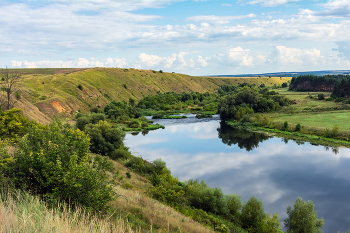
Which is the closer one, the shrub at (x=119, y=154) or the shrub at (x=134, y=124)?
the shrub at (x=119, y=154)

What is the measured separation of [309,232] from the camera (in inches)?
735

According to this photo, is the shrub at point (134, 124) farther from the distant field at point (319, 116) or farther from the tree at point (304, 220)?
the tree at point (304, 220)

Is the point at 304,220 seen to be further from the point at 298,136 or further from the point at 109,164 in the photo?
the point at 298,136

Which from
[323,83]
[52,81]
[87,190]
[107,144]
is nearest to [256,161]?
[107,144]

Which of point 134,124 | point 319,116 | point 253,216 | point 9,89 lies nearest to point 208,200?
point 253,216

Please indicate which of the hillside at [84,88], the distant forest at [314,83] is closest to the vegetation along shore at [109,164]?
the hillside at [84,88]

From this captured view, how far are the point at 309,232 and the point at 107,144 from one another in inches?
1068

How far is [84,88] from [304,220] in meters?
78.9

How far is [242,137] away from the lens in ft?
181

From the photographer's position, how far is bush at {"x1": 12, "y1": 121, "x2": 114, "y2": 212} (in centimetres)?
920

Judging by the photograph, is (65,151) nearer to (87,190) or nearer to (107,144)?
(87,190)

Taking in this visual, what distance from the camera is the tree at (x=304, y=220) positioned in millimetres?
18750

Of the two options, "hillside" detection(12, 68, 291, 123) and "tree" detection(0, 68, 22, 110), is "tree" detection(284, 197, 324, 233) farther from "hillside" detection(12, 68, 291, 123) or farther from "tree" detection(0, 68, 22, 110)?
"hillside" detection(12, 68, 291, 123)

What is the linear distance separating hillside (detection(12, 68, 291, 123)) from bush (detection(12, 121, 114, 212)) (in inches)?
1325
